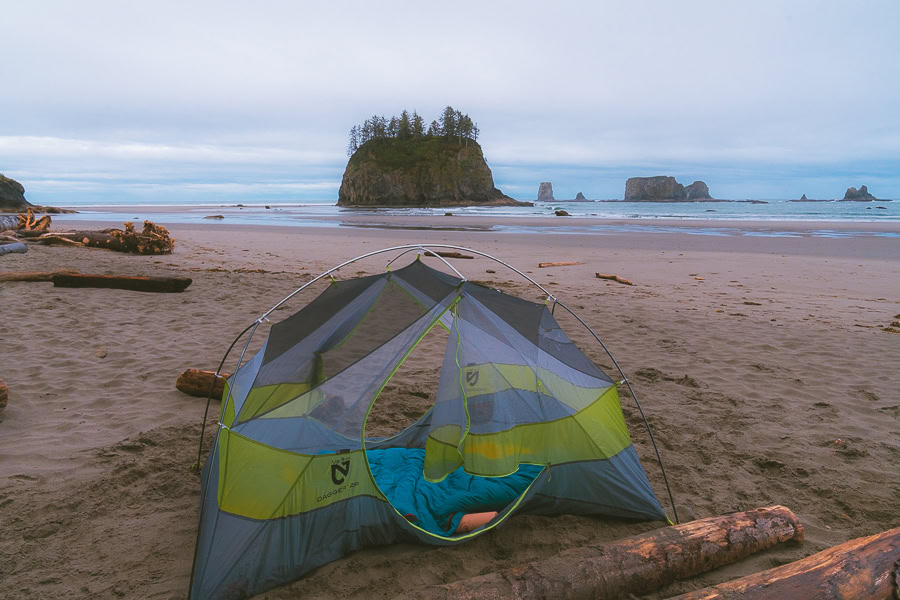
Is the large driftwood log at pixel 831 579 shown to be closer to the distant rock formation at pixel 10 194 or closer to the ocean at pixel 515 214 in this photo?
the ocean at pixel 515 214

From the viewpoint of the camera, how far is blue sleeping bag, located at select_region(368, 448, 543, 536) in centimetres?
375

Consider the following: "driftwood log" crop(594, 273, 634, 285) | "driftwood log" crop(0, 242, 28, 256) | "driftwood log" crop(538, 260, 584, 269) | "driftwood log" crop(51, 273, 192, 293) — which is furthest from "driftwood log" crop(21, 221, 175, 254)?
"driftwood log" crop(594, 273, 634, 285)

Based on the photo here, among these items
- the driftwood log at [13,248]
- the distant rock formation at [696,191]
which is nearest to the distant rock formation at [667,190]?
the distant rock formation at [696,191]

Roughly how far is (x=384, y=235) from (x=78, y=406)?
2043cm

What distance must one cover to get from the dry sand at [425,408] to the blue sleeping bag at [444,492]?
26 cm

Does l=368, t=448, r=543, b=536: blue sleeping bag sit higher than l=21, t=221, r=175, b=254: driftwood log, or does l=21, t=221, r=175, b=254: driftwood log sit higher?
l=21, t=221, r=175, b=254: driftwood log

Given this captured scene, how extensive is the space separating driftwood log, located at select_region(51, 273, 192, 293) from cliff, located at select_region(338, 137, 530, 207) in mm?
79763

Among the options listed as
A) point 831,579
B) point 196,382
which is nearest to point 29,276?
point 196,382

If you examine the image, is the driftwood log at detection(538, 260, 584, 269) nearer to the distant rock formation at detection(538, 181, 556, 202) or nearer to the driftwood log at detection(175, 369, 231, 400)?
the driftwood log at detection(175, 369, 231, 400)

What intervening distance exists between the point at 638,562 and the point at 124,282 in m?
10.4

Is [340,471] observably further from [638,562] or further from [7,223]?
[7,223]

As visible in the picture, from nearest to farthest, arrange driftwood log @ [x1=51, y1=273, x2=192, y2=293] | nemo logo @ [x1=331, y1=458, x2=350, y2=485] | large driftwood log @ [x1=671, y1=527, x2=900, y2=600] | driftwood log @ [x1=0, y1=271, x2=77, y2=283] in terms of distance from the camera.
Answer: large driftwood log @ [x1=671, y1=527, x2=900, y2=600]
nemo logo @ [x1=331, y1=458, x2=350, y2=485]
driftwood log @ [x1=51, y1=273, x2=192, y2=293]
driftwood log @ [x1=0, y1=271, x2=77, y2=283]

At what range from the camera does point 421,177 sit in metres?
90.7

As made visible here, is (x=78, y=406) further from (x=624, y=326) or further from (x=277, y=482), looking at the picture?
(x=624, y=326)
